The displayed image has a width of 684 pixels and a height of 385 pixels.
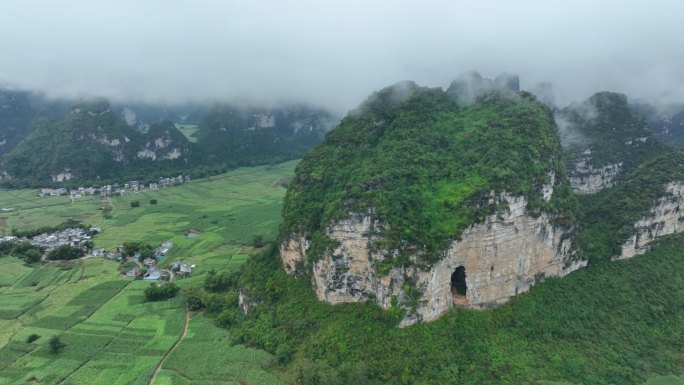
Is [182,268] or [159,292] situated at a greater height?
[159,292]

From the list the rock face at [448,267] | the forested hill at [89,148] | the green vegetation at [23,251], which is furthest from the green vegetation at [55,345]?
the forested hill at [89,148]

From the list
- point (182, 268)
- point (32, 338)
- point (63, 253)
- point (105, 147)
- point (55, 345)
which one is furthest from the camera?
point (105, 147)

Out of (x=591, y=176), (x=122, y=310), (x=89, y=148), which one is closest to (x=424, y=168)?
(x=122, y=310)

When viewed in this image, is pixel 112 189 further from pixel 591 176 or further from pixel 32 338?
pixel 591 176

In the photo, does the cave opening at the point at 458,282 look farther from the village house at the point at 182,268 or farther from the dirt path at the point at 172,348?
the village house at the point at 182,268

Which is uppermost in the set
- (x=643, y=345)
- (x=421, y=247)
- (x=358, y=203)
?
(x=358, y=203)

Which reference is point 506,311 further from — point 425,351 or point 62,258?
point 62,258

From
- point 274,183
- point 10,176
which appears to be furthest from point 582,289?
point 10,176
